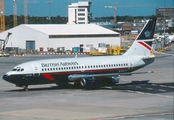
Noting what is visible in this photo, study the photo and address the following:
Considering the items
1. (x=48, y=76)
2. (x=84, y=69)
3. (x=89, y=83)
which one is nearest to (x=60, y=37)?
(x=84, y=69)

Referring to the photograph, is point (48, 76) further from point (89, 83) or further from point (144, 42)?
point (144, 42)

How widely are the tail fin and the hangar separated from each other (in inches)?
4013

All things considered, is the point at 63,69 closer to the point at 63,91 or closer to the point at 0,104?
the point at 63,91

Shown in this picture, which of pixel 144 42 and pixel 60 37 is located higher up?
pixel 60 37

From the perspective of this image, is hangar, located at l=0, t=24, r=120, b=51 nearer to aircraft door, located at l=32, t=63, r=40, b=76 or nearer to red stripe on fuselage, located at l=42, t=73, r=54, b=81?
red stripe on fuselage, located at l=42, t=73, r=54, b=81

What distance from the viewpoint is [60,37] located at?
167 meters

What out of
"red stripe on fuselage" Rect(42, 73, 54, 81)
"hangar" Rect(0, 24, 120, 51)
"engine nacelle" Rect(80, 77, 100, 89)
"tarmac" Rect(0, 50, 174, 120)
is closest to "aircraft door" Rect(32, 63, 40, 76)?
"red stripe on fuselage" Rect(42, 73, 54, 81)

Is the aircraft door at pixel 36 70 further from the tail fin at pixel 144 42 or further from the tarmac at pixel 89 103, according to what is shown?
the tail fin at pixel 144 42

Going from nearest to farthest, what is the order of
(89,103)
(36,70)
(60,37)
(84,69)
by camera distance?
(89,103), (36,70), (84,69), (60,37)

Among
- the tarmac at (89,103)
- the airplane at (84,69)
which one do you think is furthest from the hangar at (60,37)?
the airplane at (84,69)

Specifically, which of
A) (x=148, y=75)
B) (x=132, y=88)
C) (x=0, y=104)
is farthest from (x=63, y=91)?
(x=148, y=75)

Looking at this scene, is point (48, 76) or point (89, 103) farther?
point (48, 76)

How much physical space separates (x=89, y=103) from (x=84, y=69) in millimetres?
13897

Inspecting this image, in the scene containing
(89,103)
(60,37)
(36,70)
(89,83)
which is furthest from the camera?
(60,37)
